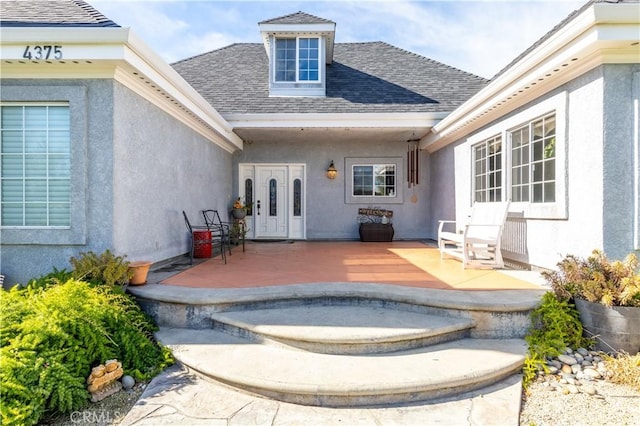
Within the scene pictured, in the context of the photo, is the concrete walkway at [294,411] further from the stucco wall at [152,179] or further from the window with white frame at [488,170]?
the window with white frame at [488,170]

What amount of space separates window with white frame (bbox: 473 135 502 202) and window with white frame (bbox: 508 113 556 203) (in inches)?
20.2

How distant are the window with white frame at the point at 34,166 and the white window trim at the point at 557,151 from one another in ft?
20.9

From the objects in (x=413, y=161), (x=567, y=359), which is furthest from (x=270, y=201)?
(x=567, y=359)

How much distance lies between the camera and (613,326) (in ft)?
10.8

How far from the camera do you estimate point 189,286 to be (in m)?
4.48

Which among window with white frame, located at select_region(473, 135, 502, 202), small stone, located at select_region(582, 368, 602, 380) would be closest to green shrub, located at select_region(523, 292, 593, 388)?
small stone, located at select_region(582, 368, 602, 380)

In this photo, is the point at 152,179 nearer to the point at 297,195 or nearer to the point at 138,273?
the point at 138,273

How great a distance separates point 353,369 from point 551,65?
14.0 ft

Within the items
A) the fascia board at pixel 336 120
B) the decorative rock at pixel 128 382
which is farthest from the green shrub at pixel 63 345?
the fascia board at pixel 336 120

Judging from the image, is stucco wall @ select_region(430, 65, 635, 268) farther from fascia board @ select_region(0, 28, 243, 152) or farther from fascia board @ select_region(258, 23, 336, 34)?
fascia board @ select_region(258, 23, 336, 34)

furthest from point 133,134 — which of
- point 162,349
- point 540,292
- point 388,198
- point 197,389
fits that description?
point 388,198

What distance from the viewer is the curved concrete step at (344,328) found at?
3270mm

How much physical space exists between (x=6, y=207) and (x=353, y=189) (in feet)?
25.9

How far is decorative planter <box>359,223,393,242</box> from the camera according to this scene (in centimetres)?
1022
